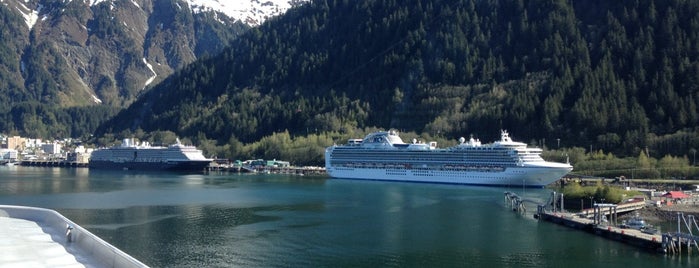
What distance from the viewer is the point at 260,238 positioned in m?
44.3

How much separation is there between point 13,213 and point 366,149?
8763 centimetres

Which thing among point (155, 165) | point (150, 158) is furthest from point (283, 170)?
point (150, 158)

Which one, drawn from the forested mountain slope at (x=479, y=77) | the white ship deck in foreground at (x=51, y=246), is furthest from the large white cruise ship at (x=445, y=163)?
the white ship deck in foreground at (x=51, y=246)

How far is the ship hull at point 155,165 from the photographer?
5787 inches

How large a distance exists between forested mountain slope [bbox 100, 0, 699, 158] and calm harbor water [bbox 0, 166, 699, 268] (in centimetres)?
4274

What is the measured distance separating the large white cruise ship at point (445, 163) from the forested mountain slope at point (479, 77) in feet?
70.6

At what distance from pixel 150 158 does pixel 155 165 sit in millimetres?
3094

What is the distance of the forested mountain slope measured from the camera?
11412 centimetres

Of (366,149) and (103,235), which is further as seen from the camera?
(366,149)

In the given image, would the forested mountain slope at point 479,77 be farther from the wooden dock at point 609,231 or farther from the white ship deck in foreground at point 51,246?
the white ship deck in foreground at point 51,246

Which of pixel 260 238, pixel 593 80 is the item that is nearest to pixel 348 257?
pixel 260 238

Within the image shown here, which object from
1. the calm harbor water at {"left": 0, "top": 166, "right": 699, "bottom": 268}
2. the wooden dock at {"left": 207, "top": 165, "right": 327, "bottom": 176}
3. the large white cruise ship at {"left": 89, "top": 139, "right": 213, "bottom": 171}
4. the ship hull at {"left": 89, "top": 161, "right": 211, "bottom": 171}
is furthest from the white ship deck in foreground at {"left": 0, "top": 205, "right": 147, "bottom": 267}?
the large white cruise ship at {"left": 89, "top": 139, "right": 213, "bottom": 171}

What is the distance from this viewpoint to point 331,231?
47.4 metres

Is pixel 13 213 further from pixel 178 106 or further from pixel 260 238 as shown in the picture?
pixel 178 106
